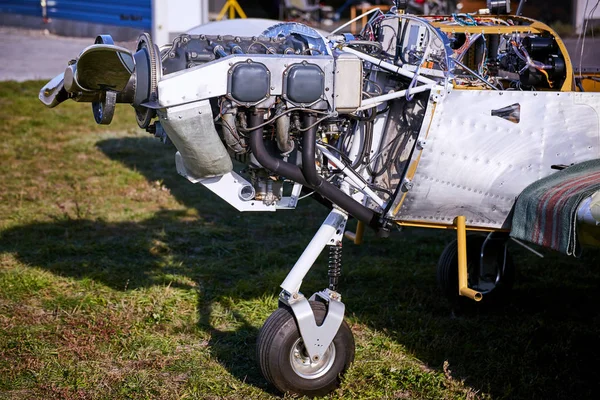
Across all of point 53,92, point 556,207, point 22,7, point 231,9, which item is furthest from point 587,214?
point 22,7

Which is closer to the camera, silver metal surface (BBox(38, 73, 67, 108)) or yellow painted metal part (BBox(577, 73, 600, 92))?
silver metal surface (BBox(38, 73, 67, 108))

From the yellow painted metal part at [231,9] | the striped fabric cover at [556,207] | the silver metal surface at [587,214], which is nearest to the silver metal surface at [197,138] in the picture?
the striped fabric cover at [556,207]

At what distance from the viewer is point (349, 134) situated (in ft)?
15.0

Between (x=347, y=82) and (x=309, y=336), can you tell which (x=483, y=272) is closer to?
(x=309, y=336)

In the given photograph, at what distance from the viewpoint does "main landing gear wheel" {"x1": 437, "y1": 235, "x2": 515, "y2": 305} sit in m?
5.73

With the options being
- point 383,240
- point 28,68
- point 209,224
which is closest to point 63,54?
point 28,68

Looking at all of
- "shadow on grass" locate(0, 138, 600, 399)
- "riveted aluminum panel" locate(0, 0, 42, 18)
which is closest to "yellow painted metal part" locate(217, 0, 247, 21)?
"riveted aluminum panel" locate(0, 0, 42, 18)

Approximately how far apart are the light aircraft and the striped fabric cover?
10mm

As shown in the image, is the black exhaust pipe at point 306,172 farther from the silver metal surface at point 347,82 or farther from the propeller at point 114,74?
the propeller at point 114,74

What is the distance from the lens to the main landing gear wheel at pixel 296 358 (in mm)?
4156

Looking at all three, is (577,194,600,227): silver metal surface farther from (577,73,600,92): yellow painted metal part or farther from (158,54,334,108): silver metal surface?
(577,73,600,92): yellow painted metal part

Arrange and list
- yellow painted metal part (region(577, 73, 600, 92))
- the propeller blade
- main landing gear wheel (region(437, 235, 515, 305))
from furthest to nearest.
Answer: main landing gear wheel (region(437, 235, 515, 305)) → yellow painted metal part (region(577, 73, 600, 92)) → the propeller blade

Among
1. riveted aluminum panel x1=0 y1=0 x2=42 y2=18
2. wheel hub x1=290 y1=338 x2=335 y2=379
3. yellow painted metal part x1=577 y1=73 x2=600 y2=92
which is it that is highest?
yellow painted metal part x1=577 y1=73 x2=600 y2=92

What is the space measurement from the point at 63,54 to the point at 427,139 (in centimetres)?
1315
